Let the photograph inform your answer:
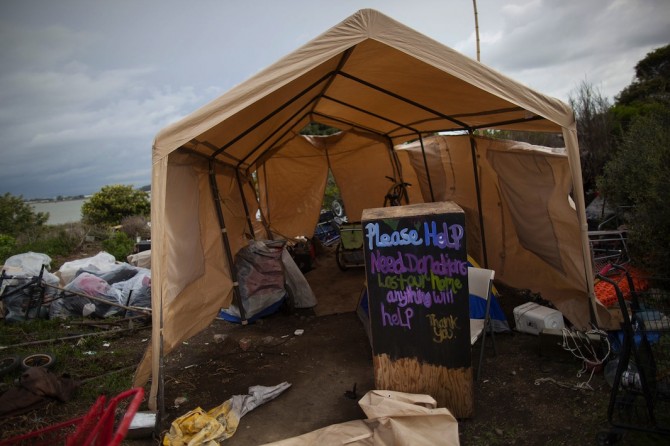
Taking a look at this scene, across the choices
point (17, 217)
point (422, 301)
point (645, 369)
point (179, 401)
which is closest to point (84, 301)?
point (179, 401)

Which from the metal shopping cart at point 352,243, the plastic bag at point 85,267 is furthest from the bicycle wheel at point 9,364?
the metal shopping cart at point 352,243

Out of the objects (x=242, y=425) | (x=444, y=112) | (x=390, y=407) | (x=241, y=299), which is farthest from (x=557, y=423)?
(x=444, y=112)

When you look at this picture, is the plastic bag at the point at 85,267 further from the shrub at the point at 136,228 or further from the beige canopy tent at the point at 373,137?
the shrub at the point at 136,228

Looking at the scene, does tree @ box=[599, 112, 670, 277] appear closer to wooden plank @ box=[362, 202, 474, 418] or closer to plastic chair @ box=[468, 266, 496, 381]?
plastic chair @ box=[468, 266, 496, 381]

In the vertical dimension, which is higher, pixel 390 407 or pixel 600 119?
pixel 600 119

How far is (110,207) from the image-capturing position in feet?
49.6

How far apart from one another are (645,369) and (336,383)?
2506 mm

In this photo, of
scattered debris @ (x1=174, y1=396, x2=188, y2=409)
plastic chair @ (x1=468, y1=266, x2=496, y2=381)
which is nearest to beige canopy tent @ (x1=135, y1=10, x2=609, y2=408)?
scattered debris @ (x1=174, y1=396, x2=188, y2=409)

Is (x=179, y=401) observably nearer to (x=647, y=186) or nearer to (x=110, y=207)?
(x=647, y=186)

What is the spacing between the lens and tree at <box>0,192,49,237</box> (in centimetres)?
1438

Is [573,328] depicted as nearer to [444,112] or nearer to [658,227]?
[658,227]

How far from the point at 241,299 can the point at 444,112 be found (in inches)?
159

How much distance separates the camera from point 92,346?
5.52 meters

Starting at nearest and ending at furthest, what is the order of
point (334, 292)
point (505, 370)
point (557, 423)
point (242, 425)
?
point (557, 423) → point (242, 425) → point (505, 370) → point (334, 292)
